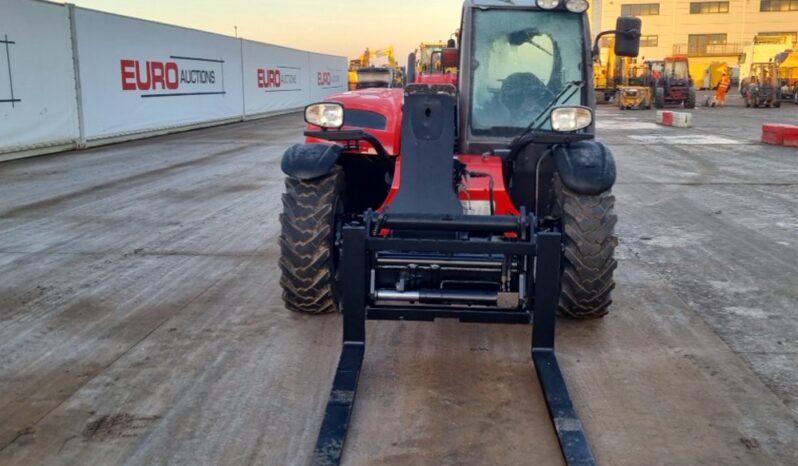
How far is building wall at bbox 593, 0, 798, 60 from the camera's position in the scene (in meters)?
69.2

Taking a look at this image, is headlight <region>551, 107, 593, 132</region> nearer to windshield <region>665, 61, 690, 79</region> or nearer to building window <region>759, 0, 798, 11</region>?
windshield <region>665, 61, 690, 79</region>

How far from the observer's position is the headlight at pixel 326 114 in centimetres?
500

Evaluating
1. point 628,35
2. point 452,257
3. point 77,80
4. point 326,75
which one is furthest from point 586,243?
point 326,75

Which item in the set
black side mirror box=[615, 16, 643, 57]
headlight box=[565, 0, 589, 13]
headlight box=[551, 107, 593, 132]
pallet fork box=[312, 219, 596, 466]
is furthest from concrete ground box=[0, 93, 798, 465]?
headlight box=[565, 0, 589, 13]

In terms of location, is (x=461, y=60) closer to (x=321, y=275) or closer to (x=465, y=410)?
(x=321, y=275)

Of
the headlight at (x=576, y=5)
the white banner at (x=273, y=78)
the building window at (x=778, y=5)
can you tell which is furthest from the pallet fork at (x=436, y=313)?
the building window at (x=778, y=5)

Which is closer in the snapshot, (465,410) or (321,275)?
(465,410)

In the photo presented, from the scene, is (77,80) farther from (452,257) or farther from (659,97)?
(659,97)

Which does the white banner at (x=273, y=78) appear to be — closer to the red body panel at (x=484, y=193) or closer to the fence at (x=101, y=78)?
the fence at (x=101, y=78)

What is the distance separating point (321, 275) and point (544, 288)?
1530 mm

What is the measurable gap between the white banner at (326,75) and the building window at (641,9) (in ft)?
110

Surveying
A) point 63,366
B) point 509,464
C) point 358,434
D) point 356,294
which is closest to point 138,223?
point 63,366

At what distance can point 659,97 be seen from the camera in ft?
117

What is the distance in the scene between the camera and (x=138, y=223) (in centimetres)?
906
